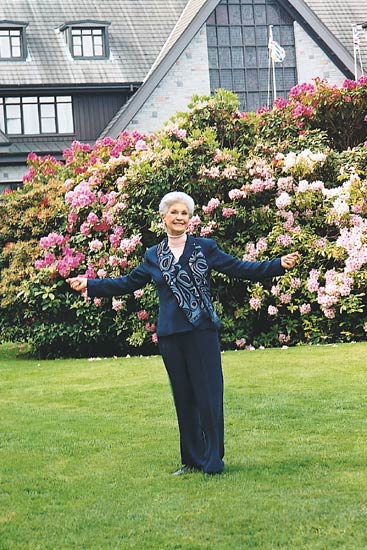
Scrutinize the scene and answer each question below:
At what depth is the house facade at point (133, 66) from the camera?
34.1 m

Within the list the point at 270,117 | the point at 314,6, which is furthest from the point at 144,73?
the point at 270,117

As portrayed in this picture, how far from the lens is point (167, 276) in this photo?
287 inches

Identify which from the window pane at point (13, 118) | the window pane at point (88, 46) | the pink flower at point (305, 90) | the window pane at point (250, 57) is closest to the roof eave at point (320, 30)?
the window pane at point (250, 57)

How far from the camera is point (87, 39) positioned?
3612cm

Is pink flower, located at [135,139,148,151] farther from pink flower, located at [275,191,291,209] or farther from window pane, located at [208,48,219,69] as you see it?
window pane, located at [208,48,219,69]

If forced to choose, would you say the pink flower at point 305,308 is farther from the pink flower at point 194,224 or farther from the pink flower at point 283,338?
the pink flower at point 194,224

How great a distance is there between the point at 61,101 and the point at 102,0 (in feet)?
15.0

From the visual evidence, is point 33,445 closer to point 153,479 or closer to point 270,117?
point 153,479

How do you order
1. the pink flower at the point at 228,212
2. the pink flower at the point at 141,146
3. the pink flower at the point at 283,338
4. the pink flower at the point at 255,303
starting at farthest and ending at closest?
the pink flower at the point at 141,146 → the pink flower at the point at 228,212 → the pink flower at the point at 283,338 → the pink flower at the point at 255,303

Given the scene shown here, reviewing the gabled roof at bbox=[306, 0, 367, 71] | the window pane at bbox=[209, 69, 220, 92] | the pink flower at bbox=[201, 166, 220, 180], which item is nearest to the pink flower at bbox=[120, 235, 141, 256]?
the pink flower at bbox=[201, 166, 220, 180]

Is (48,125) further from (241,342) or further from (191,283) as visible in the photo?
(191,283)

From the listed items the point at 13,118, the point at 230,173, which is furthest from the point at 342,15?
the point at 230,173

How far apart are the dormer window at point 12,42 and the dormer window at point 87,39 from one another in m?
1.48

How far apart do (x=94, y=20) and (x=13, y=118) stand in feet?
14.4
